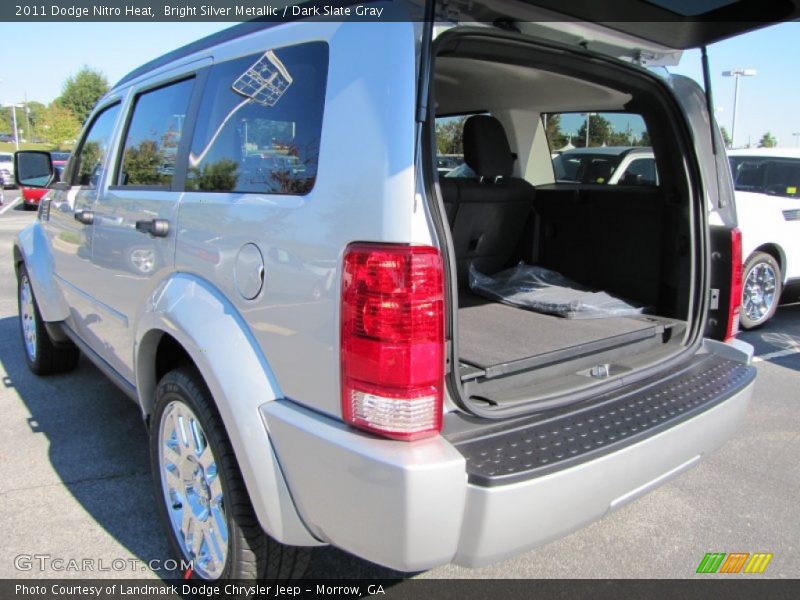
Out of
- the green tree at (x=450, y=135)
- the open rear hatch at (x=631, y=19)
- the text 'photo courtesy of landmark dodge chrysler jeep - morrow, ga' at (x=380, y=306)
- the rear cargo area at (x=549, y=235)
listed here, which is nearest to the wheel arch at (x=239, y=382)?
the text 'photo courtesy of landmark dodge chrysler jeep - morrow, ga' at (x=380, y=306)

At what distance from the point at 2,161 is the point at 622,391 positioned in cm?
2929

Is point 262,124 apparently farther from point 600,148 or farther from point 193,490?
point 600,148

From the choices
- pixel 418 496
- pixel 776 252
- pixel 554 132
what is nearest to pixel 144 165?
pixel 418 496

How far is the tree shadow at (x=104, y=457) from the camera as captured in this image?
8.83 ft

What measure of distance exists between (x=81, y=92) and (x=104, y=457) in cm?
7366

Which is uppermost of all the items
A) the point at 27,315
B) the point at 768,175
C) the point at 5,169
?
the point at 5,169

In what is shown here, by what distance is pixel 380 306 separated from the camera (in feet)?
5.55

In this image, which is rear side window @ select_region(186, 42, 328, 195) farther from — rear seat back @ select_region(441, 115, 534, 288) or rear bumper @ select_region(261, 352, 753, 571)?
rear seat back @ select_region(441, 115, 534, 288)

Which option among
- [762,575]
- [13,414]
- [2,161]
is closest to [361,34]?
[762,575]

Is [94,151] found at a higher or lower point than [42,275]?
higher

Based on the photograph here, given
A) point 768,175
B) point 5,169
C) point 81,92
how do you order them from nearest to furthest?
1. point 768,175
2. point 5,169
3. point 81,92

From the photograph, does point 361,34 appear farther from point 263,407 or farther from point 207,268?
point 263,407

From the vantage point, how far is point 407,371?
67.4 inches

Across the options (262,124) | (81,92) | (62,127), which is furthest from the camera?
(81,92)
